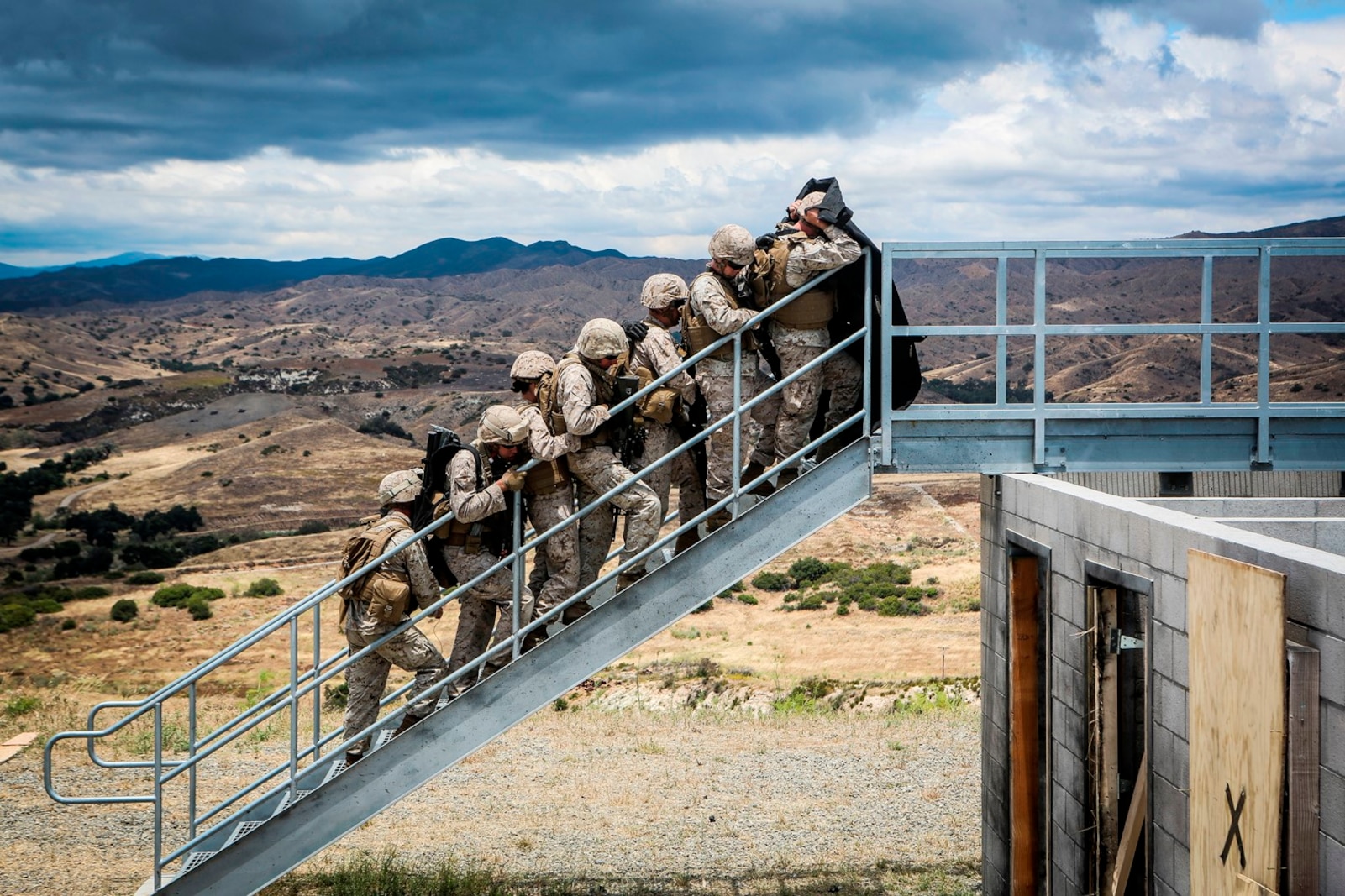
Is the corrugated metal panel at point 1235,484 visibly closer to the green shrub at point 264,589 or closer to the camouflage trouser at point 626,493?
the camouflage trouser at point 626,493

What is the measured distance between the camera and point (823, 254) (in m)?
7.47

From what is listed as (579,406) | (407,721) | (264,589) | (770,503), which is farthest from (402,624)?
(264,589)

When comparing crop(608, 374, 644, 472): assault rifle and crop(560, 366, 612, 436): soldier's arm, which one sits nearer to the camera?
crop(560, 366, 612, 436): soldier's arm

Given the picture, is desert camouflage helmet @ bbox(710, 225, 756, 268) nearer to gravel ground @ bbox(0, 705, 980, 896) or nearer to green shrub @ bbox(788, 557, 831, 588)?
gravel ground @ bbox(0, 705, 980, 896)

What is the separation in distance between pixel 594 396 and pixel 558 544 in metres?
0.96

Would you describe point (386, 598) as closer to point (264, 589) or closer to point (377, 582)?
point (377, 582)

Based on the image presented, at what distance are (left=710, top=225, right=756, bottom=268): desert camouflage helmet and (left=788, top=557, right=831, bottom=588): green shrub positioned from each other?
37.8m

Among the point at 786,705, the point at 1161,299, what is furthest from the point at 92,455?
the point at 1161,299

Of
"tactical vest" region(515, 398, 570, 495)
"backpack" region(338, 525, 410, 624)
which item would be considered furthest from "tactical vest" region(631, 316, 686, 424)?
"backpack" region(338, 525, 410, 624)

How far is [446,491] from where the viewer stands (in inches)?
306

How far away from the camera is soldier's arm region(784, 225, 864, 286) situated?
7477 millimetres

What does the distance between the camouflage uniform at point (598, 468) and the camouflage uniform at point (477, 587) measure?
515mm

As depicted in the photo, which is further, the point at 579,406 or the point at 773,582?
the point at 773,582

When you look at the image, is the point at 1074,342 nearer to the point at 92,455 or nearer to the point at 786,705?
the point at 92,455
